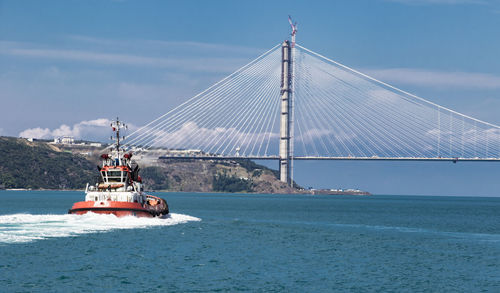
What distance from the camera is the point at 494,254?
195 ft

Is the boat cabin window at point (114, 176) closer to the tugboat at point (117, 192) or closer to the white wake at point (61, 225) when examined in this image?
the tugboat at point (117, 192)

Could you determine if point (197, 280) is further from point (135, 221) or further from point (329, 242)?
point (135, 221)

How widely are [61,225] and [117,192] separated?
7947 mm

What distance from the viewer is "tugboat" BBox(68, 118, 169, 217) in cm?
7281

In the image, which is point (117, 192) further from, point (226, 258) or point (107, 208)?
point (226, 258)

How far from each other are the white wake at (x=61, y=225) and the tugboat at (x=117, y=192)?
0.70m

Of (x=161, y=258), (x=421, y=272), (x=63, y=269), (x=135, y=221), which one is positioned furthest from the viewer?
(x=135, y=221)

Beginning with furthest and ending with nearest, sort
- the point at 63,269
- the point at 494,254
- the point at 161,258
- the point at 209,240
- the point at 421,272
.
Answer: the point at 209,240, the point at 494,254, the point at 161,258, the point at 421,272, the point at 63,269

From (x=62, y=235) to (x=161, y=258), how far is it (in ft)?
45.4

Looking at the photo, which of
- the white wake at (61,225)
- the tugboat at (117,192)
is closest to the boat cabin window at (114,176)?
the tugboat at (117,192)

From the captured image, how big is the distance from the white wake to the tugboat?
27.6 inches

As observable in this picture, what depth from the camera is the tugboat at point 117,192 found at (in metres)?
72.8

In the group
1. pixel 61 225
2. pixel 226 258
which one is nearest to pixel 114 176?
pixel 61 225

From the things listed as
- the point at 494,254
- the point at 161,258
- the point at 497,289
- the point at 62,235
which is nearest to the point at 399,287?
the point at 497,289
